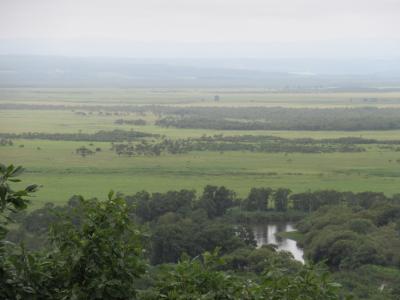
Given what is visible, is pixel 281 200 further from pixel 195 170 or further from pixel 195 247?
pixel 195 170

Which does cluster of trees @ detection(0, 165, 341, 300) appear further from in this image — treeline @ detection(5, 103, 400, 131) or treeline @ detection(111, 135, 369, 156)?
treeline @ detection(5, 103, 400, 131)

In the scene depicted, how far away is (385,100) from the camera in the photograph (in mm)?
106062

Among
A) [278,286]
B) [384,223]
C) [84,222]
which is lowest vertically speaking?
[384,223]

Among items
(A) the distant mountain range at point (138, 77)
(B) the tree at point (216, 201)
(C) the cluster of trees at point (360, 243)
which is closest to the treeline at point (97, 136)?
(A) the distant mountain range at point (138, 77)

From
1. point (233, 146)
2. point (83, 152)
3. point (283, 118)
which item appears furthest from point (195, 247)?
point (283, 118)

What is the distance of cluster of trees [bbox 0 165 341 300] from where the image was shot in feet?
17.7

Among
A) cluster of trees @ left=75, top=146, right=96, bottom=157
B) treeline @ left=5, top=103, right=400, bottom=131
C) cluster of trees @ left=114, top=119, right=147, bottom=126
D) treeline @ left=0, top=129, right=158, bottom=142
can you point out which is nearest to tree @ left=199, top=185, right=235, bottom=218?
cluster of trees @ left=75, top=146, right=96, bottom=157

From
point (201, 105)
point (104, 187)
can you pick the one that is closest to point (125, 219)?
point (104, 187)

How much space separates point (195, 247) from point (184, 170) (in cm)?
2012

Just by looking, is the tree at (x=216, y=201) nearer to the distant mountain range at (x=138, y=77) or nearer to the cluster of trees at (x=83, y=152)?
the cluster of trees at (x=83, y=152)

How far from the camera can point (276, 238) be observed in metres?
28.7

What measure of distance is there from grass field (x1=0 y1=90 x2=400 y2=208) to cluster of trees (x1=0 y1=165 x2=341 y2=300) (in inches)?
1084

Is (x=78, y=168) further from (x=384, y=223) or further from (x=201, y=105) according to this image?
(x=201, y=105)

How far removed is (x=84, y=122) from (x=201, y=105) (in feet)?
90.0
